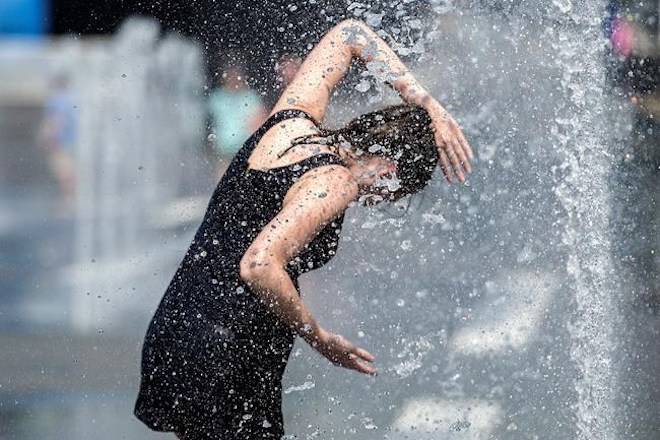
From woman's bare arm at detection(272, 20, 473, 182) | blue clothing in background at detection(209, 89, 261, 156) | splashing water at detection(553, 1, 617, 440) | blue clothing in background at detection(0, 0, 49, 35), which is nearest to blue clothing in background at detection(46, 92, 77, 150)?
blue clothing in background at detection(0, 0, 49, 35)

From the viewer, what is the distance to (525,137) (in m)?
3.85

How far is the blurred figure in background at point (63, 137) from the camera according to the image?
688 cm

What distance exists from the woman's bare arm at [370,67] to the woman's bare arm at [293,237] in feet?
0.78

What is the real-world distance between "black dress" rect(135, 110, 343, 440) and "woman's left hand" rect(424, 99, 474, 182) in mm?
274

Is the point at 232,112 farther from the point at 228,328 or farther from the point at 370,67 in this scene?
the point at 228,328

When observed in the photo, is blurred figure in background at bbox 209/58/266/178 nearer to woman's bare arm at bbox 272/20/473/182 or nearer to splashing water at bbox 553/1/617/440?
splashing water at bbox 553/1/617/440

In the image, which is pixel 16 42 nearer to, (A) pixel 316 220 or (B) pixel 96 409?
(B) pixel 96 409

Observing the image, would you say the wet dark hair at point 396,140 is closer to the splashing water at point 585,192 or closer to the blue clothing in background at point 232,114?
the splashing water at point 585,192

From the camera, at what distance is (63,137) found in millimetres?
7035

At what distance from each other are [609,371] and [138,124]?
3.97 m

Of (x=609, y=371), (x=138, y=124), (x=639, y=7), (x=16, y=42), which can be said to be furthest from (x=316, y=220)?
(x=16, y=42)

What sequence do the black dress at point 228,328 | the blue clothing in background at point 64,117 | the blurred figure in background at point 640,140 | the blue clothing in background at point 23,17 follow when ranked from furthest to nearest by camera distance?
1. the blue clothing in background at point 23,17
2. the blue clothing in background at point 64,117
3. the blurred figure in background at point 640,140
4. the black dress at point 228,328

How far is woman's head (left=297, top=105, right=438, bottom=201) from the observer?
207 cm

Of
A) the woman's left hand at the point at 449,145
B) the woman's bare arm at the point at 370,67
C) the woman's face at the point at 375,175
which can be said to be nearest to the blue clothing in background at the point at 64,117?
the woman's bare arm at the point at 370,67
